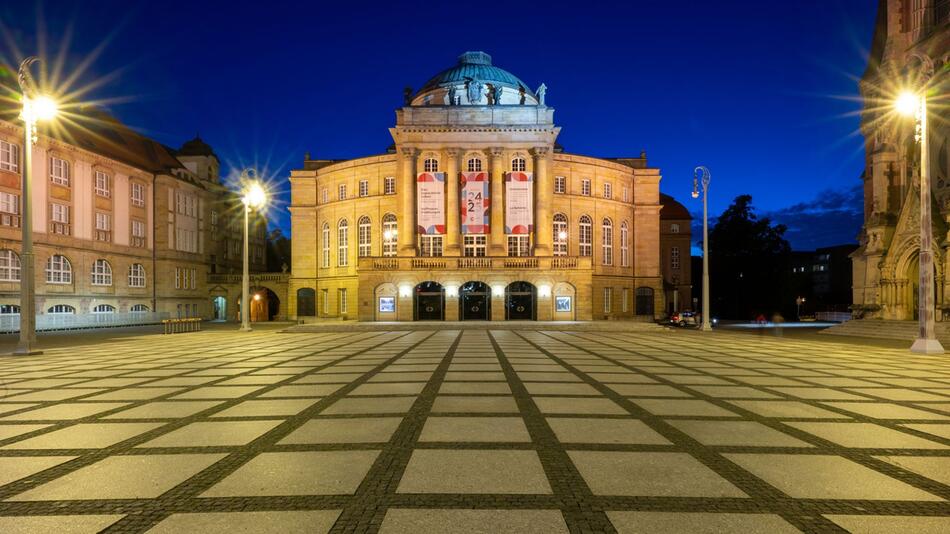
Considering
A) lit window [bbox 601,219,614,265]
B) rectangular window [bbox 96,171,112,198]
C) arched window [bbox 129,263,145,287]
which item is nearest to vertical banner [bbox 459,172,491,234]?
lit window [bbox 601,219,614,265]

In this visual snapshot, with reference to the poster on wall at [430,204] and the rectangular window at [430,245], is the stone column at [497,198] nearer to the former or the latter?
the rectangular window at [430,245]

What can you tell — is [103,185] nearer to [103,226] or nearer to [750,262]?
[103,226]

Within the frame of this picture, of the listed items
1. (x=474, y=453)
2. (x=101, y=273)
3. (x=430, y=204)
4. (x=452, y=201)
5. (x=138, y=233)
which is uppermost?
(x=452, y=201)

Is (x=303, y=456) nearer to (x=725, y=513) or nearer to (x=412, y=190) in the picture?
(x=725, y=513)

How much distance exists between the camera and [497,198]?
→ 50.3 metres

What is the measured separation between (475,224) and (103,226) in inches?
1328

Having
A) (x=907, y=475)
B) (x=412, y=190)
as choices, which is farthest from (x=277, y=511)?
(x=412, y=190)

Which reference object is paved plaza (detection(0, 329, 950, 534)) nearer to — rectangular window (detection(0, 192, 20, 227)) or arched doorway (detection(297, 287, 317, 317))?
rectangular window (detection(0, 192, 20, 227))

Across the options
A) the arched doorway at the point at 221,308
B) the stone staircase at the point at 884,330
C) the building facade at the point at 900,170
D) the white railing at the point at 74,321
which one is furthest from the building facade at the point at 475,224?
the building facade at the point at 900,170

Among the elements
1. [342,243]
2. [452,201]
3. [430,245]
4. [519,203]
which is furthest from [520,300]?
[342,243]

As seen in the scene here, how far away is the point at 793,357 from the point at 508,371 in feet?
37.2

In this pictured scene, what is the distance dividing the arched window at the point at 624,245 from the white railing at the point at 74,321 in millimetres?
48183

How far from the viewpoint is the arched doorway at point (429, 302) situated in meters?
47.1

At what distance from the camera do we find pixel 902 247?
34.4 meters
